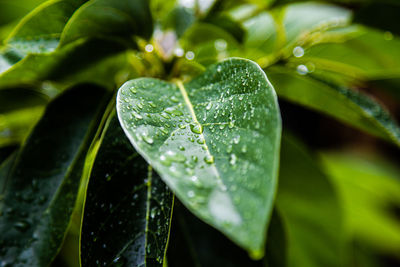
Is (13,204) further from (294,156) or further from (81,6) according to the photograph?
(294,156)

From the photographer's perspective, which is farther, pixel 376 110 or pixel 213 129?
pixel 376 110

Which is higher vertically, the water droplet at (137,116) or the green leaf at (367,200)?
the water droplet at (137,116)

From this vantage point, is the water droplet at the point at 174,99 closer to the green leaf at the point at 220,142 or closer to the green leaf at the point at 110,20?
the green leaf at the point at 220,142

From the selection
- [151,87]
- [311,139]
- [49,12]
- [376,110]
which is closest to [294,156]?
[376,110]

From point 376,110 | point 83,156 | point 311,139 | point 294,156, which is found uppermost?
point 83,156

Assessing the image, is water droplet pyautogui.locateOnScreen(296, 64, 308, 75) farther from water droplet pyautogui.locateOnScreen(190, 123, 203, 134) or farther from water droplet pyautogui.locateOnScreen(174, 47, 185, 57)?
water droplet pyautogui.locateOnScreen(190, 123, 203, 134)

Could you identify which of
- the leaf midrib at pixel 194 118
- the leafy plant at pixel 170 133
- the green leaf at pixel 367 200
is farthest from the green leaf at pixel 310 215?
the green leaf at pixel 367 200

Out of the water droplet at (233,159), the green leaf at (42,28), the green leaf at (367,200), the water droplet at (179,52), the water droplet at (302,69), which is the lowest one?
the green leaf at (367,200)
